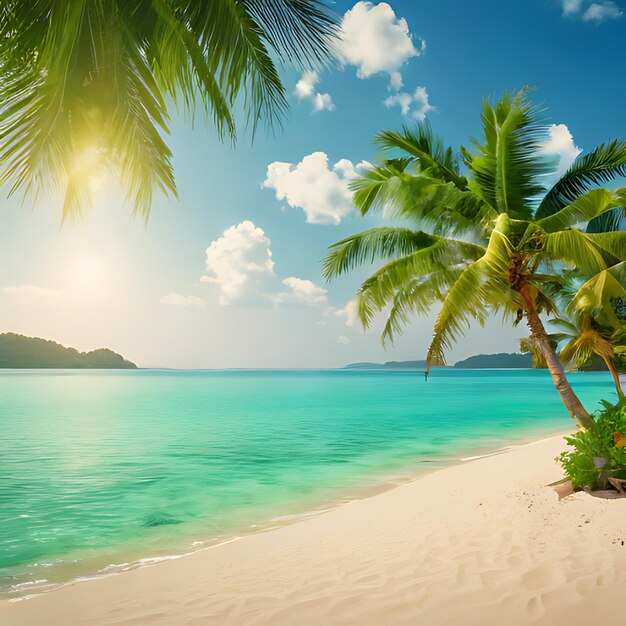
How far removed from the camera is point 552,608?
3.20 m

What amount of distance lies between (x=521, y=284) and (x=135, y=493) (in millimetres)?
9148

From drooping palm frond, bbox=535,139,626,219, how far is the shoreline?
6507 mm

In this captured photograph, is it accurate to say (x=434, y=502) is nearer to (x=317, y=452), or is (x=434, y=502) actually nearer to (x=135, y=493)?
(x=135, y=493)

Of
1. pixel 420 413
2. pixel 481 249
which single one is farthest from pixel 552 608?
pixel 420 413

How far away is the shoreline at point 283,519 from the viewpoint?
5301 mm

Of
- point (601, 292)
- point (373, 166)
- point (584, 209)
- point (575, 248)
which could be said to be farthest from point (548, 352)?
point (373, 166)

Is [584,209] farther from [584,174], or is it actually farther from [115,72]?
Result: [115,72]

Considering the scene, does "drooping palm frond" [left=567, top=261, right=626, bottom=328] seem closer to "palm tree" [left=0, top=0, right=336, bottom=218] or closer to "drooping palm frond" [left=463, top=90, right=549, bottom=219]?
"drooping palm frond" [left=463, top=90, right=549, bottom=219]

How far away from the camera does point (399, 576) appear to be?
402 centimetres

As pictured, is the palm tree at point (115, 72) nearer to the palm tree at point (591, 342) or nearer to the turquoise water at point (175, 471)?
the turquoise water at point (175, 471)

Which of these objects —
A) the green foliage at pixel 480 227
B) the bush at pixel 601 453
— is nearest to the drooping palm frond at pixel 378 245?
the green foliage at pixel 480 227

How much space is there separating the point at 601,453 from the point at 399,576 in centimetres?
364

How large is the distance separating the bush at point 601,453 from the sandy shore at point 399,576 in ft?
0.98

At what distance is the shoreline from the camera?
530cm
